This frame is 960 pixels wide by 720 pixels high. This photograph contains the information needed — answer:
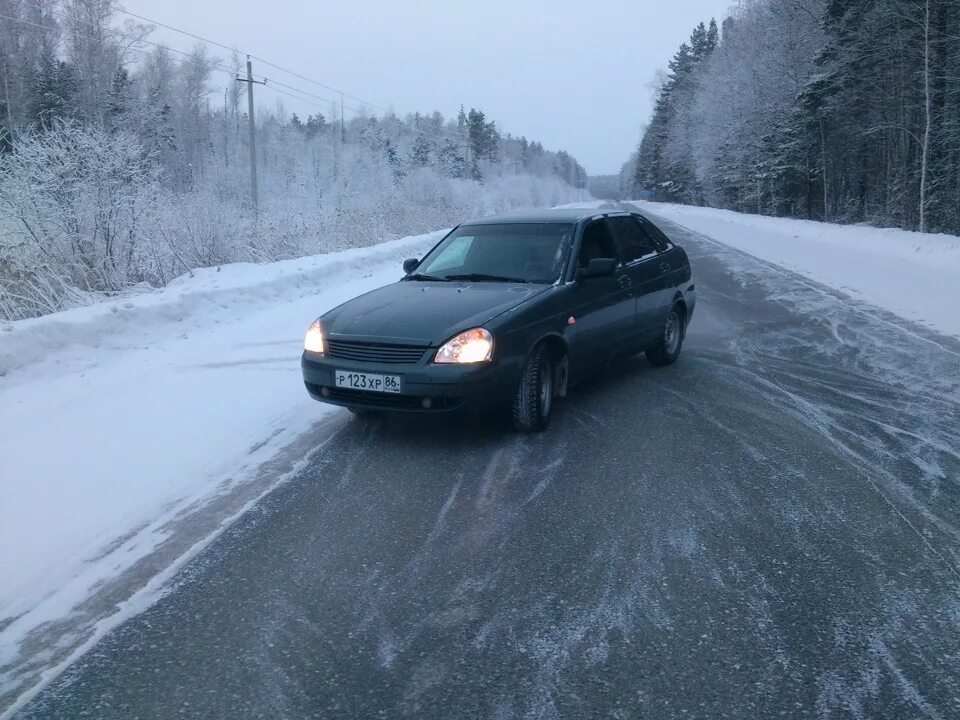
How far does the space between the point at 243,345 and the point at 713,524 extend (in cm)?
667

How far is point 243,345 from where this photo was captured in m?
9.77

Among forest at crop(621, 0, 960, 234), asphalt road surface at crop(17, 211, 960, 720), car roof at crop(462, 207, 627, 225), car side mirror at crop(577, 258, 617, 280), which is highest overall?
forest at crop(621, 0, 960, 234)

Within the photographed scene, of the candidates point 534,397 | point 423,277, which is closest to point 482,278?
point 423,277

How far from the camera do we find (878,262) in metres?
20.6

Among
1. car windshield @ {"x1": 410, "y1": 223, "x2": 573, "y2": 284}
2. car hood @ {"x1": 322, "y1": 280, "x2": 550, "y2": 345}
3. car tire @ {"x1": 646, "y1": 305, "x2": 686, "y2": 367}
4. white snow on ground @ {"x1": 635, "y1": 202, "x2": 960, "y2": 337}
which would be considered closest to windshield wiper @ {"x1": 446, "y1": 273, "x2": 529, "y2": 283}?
car windshield @ {"x1": 410, "y1": 223, "x2": 573, "y2": 284}

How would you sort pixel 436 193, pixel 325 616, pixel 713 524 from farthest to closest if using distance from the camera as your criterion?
pixel 436 193
pixel 713 524
pixel 325 616

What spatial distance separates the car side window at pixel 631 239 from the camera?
315 inches

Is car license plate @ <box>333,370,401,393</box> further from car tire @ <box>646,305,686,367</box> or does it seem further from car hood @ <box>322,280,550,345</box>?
car tire @ <box>646,305,686,367</box>

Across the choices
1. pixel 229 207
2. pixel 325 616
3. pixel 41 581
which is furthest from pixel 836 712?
pixel 229 207

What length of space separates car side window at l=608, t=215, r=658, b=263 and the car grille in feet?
9.27

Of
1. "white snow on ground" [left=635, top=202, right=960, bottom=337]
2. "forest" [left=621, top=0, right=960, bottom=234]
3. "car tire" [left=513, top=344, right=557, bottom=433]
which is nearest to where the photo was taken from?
"car tire" [left=513, top=344, right=557, bottom=433]

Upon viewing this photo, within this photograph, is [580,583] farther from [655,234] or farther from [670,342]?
[655,234]

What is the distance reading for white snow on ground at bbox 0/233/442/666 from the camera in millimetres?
4246

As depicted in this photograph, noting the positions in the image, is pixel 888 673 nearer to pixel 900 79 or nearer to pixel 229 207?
pixel 229 207
